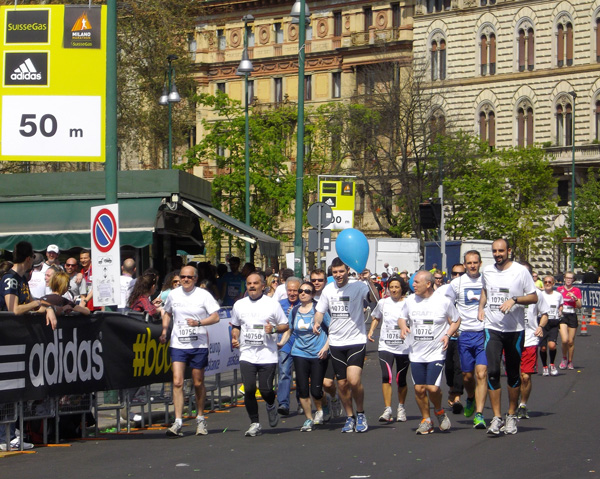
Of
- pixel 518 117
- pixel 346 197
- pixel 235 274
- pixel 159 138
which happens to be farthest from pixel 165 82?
pixel 518 117

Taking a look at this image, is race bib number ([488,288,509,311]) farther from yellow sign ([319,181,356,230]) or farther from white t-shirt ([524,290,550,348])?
yellow sign ([319,181,356,230])

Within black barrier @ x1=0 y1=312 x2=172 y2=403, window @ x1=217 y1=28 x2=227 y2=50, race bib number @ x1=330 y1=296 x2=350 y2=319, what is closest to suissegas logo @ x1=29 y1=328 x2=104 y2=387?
black barrier @ x1=0 y1=312 x2=172 y2=403

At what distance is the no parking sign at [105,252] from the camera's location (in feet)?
46.9

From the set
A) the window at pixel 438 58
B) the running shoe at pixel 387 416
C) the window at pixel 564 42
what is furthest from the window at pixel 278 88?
the running shoe at pixel 387 416

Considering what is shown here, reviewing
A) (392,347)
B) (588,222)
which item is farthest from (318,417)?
(588,222)

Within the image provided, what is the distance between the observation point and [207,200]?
2653 centimetres

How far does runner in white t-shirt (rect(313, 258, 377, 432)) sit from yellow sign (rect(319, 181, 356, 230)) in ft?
49.8

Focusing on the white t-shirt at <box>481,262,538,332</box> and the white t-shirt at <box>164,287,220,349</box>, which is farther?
the white t-shirt at <box>164,287,220,349</box>

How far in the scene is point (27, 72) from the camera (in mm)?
16594

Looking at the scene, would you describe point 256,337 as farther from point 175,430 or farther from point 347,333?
point 175,430

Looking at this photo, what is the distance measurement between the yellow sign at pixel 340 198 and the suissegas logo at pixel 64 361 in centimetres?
1583

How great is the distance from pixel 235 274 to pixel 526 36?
50.5 m

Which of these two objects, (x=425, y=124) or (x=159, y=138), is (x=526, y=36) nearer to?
(x=425, y=124)

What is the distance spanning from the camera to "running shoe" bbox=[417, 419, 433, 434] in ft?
42.0
